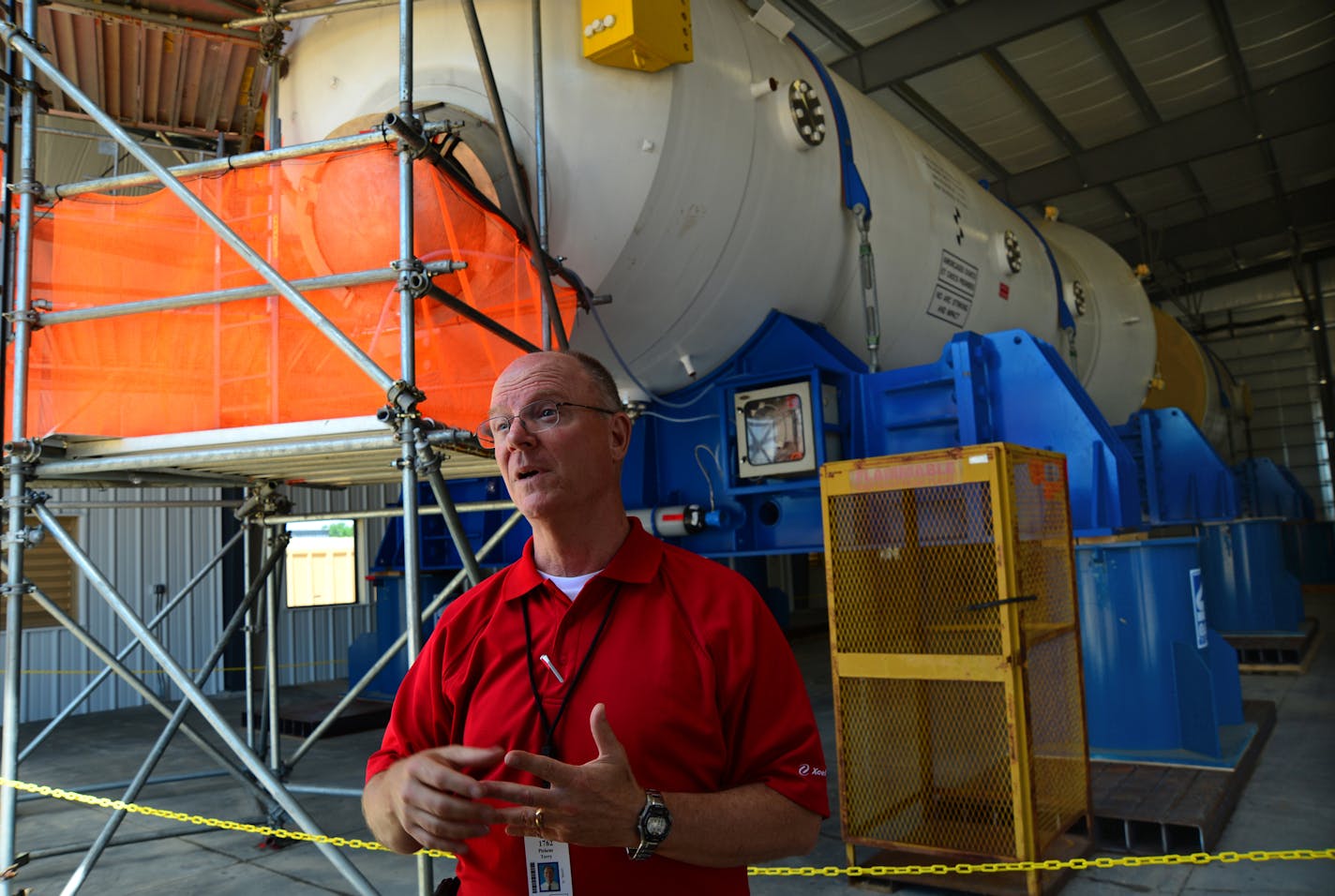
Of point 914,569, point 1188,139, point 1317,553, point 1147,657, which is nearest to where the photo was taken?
point 914,569

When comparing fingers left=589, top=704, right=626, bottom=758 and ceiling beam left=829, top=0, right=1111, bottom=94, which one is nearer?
fingers left=589, top=704, right=626, bottom=758

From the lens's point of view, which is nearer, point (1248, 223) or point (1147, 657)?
point (1147, 657)

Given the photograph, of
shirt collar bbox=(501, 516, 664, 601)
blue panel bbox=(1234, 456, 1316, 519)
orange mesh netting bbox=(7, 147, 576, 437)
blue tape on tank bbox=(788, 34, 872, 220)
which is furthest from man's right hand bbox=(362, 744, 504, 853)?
blue panel bbox=(1234, 456, 1316, 519)

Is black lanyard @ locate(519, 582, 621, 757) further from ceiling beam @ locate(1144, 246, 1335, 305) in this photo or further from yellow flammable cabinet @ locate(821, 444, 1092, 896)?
ceiling beam @ locate(1144, 246, 1335, 305)

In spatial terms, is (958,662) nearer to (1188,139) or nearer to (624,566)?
(624,566)

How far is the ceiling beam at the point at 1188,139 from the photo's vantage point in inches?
444

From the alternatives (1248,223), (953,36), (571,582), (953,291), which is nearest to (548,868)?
(571,582)

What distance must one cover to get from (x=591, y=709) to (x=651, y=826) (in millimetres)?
258

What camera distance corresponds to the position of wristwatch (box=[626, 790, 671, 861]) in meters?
1.26

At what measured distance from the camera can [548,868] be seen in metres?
1.44

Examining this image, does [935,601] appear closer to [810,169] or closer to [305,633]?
[810,169]

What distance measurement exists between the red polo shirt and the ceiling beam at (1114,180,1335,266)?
17310 millimetres

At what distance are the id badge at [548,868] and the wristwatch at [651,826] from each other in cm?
20

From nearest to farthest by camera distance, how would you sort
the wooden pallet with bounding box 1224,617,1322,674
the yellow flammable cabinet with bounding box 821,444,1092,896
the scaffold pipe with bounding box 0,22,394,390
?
the scaffold pipe with bounding box 0,22,394,390 → the yellow flammable cabinet with bounding box 821,444,1092,896 → the wooden pallet with bounding box 1224,617,1322,674
